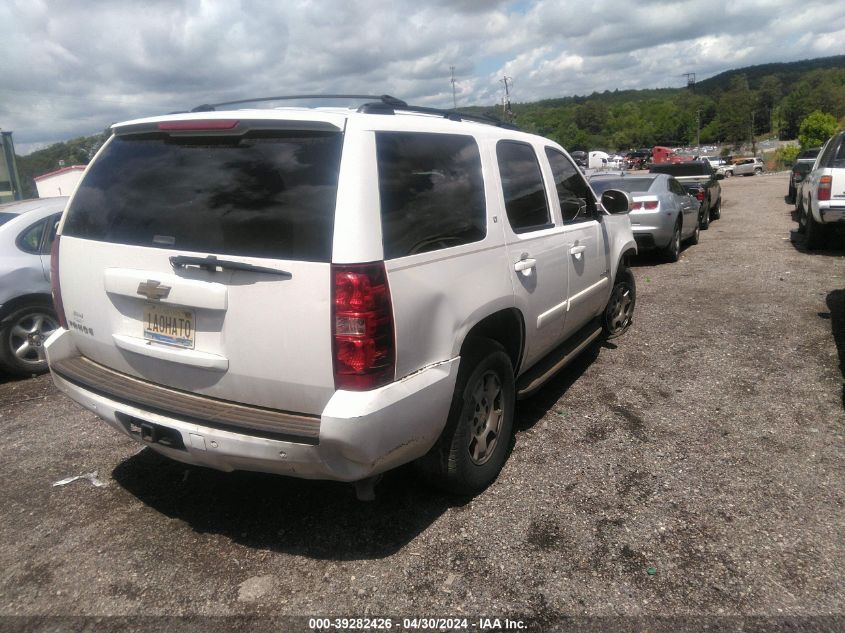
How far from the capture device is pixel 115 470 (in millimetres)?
3893

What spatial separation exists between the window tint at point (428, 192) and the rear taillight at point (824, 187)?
8463 mm

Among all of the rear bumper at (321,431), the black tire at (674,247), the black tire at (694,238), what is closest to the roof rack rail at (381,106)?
the rear bumper at (321,431)

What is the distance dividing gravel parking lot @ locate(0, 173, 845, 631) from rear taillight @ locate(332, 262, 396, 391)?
1015 millimetres

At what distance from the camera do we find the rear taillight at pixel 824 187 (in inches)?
372

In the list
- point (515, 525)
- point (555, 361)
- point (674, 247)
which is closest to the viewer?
point (515, 525)

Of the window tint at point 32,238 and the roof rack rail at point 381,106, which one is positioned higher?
the roof rack rail at point 381,106

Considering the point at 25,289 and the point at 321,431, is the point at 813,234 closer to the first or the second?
the point at 321,431

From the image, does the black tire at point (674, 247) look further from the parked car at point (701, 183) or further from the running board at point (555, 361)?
the running board at point (555, 361)

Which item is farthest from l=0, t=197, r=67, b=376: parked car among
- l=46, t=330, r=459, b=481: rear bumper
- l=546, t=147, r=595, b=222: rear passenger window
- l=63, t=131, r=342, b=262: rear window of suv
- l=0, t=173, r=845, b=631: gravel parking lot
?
l=546, t=147, r=595, b=222: rear passenger window

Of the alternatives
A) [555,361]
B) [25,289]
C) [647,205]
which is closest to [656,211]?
[647,205]

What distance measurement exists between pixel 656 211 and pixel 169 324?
9019mm

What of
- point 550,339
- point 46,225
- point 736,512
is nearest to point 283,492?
point 550,339

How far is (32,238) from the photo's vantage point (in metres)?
5.84

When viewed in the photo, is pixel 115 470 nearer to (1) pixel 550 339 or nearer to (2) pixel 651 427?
(1) pixel 550 339
